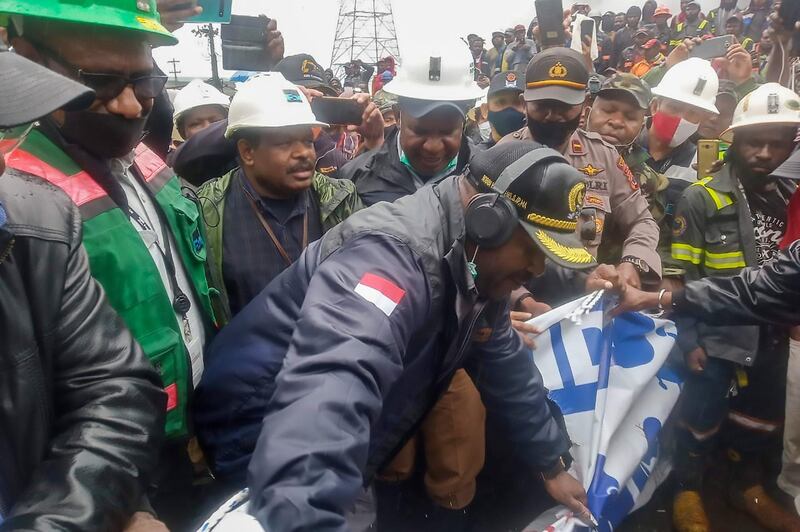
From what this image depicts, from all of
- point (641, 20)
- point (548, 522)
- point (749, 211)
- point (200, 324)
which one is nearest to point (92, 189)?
point (200, 324)

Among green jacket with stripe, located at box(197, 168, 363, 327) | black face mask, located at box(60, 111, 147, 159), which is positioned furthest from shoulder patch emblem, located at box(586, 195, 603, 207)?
black face mask, located at box(60, 111, 147, 159)

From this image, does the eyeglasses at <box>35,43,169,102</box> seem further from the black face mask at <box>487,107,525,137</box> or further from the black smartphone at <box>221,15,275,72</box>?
the black face mask at <box>487,107,525,137</box>

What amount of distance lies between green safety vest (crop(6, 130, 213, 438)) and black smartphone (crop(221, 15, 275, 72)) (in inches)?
125

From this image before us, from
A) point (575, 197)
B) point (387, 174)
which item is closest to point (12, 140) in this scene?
point (575, 197)

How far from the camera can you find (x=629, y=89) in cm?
393

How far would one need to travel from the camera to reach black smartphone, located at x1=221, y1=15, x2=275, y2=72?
15.1 ft

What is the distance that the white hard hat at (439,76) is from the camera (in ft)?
10.6

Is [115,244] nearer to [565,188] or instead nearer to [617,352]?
[565,188]

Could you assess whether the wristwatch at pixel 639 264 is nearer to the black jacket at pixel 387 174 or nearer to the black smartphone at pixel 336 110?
the black jacket at pixel 387 174

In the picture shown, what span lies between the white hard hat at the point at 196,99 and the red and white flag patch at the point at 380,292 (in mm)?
4027

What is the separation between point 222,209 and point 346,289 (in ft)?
5.04

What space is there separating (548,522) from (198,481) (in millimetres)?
1328

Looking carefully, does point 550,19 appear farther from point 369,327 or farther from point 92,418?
point 92,418

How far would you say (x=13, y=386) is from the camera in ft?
3.88
